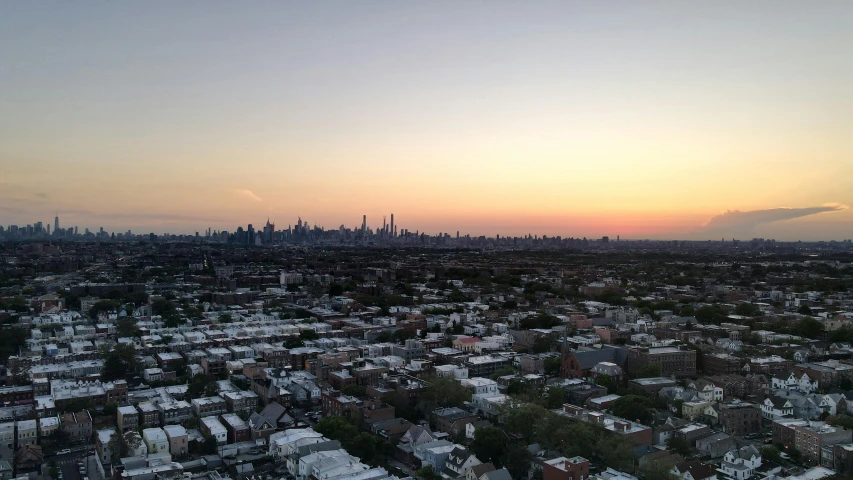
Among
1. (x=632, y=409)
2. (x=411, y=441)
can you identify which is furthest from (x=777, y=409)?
(x=411, y=441)

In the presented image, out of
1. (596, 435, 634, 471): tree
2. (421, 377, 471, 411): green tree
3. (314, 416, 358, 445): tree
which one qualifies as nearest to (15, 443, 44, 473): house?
(314, 416, 358, 445): tree

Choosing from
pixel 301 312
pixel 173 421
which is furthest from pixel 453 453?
pixel 301 312

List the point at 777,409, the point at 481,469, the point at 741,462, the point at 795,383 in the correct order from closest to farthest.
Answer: the point at 481,469, the point at 741,462, the point at 777,409, the point at 795,383

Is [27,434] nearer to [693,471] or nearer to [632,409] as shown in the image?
[632,409]

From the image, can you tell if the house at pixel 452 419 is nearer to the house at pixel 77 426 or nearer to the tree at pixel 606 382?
the tree at pixel 606 382

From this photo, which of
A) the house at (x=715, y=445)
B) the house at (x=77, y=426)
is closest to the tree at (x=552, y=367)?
the house at (x=715, y=445)

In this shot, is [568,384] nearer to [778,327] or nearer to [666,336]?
[666,336]
